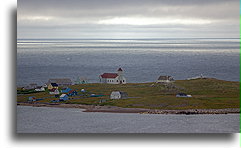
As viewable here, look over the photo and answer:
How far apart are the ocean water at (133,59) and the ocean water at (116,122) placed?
628mm

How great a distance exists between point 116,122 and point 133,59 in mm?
1171

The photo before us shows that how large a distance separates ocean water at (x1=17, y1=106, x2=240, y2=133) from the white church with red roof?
1.91 ft

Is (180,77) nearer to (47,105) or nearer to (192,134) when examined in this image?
(192,134)

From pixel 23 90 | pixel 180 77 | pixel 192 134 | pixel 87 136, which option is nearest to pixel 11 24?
pixel 23 90

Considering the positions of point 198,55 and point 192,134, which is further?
point 198,55

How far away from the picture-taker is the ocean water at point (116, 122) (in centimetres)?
593

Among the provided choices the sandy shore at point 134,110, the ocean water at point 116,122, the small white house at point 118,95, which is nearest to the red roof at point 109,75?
the small white house at point 118,95

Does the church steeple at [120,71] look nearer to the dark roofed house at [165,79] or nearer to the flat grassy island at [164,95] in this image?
the flat grassy island at [164,95]

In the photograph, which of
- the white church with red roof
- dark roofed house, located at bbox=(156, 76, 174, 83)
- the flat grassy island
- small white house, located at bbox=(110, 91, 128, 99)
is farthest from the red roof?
dark roofed house, located at bbox=(156, 76, 174, 83)

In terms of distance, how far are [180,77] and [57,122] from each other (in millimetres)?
2300

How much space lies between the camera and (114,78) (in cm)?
619

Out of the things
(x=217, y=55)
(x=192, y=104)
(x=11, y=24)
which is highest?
(x=11, y=24)

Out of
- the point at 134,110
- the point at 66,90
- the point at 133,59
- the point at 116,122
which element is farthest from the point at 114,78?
the point at 66,90

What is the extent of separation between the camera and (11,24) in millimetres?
6035
